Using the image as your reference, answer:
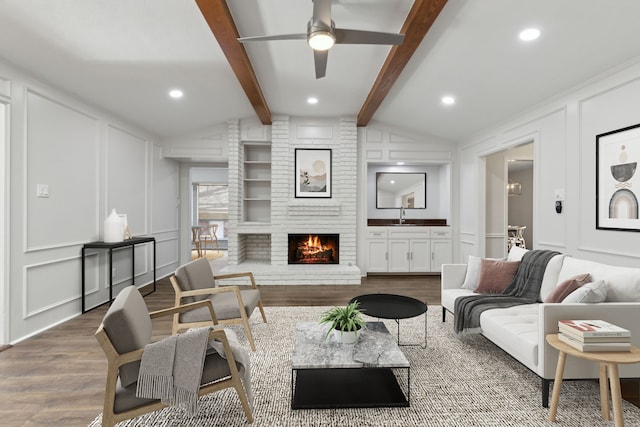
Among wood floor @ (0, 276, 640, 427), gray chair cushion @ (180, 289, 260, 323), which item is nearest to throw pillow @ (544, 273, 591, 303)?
wood floor @ (0, 276, 640, 427)

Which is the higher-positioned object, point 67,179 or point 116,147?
point 116,147

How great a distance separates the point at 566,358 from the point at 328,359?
1.47 meters

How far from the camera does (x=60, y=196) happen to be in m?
3.52

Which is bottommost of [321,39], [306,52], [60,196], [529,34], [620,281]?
[620,281]

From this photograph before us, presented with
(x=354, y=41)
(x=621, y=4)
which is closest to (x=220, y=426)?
(x=354, y=41)

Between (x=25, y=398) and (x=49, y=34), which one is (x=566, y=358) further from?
(x=49, y=34)

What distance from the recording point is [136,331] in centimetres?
169

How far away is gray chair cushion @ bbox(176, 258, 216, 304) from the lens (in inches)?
110

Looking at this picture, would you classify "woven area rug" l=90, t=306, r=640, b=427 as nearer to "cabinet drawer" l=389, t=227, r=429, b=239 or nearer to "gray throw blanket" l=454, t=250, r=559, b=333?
"gray throw blanket" l=454, t=250, r=559, b=333

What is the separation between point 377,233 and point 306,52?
137 inches

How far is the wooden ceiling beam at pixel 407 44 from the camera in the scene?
237cm

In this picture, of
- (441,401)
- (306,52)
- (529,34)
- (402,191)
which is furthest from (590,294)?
(402,191)

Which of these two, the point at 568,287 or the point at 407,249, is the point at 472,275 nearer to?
the point at 568,287

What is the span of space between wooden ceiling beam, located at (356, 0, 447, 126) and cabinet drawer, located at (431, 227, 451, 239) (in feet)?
8.79
